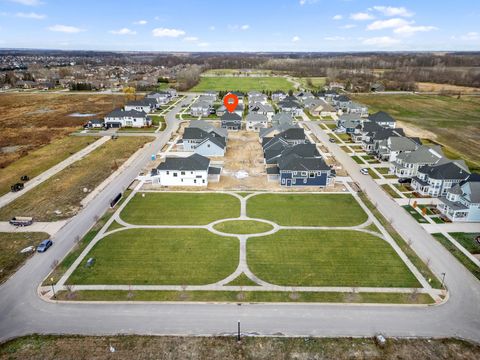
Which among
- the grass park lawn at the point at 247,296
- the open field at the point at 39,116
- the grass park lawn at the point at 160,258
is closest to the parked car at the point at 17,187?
the open field at the point at 39,116

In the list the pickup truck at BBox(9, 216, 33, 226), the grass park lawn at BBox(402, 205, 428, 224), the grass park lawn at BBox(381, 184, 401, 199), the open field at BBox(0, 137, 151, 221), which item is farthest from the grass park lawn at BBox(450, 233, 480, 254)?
the pickup truck at BBox(9, 216, 33, 226)

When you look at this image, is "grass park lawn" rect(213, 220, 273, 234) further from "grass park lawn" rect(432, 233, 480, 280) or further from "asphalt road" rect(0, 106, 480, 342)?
"grass park lawn" rect(432, 233, 480, 280)

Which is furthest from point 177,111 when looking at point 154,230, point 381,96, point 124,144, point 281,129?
point 381,96

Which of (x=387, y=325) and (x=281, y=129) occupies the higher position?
(x=281, y=129)

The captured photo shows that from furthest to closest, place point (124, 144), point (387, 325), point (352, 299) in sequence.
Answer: point (124, 144)
point (352, 299)
point (387, 325)

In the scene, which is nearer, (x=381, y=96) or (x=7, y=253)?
(x=7, y=253)

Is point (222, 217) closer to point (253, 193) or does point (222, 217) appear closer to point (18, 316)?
point (253, 193)

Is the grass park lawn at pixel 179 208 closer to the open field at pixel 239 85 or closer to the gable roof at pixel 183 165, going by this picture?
the gable roof at pixel 183 165
